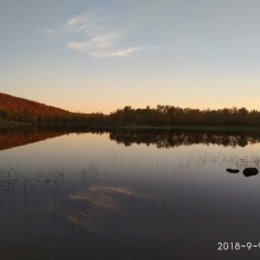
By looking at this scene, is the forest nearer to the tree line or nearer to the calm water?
the tree line

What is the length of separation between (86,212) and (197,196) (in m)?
7.28

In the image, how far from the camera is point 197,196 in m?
20.0

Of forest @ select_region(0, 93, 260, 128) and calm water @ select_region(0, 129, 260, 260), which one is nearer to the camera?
calm water @ select_region(0, 129, 260, 260)

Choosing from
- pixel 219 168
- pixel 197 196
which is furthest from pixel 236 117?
pixel 197 196

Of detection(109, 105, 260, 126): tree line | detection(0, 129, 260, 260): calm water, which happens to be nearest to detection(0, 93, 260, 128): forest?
detection(109, 105, 260, 126): tree line
